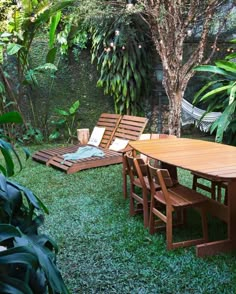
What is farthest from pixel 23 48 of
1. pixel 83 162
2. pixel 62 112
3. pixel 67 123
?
pixel 83 162

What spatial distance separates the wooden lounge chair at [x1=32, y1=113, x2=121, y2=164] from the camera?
617 centimetres

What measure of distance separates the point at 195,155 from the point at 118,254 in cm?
118

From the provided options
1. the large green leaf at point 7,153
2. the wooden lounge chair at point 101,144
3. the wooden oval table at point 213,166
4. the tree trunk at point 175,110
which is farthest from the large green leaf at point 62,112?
the large green leaf at point 7,153

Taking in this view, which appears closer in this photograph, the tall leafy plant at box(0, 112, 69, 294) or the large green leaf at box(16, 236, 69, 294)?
the tall leafy plant at box(0, 112, 69, 294)

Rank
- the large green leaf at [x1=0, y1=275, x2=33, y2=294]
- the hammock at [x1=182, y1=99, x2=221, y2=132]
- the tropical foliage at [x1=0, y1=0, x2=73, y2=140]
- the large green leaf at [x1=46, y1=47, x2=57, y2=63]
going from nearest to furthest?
the large green leaf at [x1=0, y1=275, x2=33, y2=294] → the tropical foliage at [x1=0, y1=0, x2=73, y2=140] → the large green leaf at [x1=46, y1=47, x2=57, y2=63] → the hammock at [x1=182, y1=99, x2=221, y2=132]

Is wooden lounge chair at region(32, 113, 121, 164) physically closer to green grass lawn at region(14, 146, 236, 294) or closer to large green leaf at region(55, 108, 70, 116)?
large green leaf at region(55, 108, 70, 116)

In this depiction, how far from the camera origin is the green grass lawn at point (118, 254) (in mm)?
2479

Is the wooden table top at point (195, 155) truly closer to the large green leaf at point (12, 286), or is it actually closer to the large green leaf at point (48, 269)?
the large green leaf at point (48, 269)

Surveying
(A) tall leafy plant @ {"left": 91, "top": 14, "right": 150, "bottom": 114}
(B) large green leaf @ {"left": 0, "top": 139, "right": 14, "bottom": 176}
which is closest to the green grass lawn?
(B) large green leaf @ {"left": 0, "top": 139, "right": 14, "bottom": 176}

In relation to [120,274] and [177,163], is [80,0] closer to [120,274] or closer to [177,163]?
[177,163]

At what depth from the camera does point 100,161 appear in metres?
5.80

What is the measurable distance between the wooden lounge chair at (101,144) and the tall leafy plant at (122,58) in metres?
0.90

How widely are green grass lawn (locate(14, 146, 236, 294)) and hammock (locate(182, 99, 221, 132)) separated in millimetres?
3577

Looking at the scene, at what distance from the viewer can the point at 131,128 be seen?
20.9 ft
